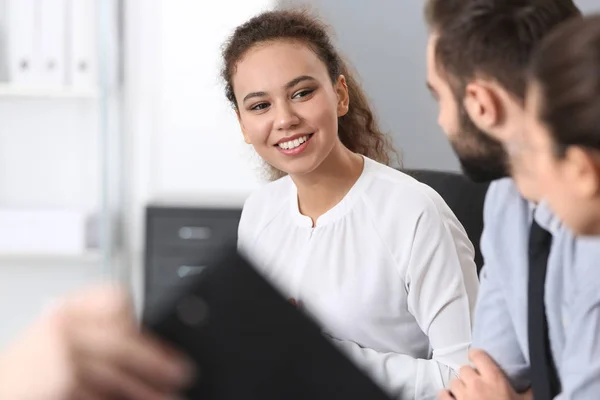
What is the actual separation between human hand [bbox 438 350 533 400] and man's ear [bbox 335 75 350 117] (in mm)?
630

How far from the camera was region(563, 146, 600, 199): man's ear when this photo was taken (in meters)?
0.81

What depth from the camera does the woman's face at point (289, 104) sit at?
1473 millimetres

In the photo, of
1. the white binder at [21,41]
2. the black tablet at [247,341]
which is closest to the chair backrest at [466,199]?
the black tablet at [247,341]

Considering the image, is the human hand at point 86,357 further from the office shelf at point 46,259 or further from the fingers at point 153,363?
the office shelf at point 46,259

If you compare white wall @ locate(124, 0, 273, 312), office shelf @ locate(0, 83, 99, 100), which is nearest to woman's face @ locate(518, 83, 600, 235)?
white wall @ locate(124, 0, 273, 312)

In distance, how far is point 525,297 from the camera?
109 cm

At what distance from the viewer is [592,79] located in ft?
2.52

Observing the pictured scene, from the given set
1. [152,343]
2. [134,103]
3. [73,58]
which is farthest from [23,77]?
Answer: [152,343]

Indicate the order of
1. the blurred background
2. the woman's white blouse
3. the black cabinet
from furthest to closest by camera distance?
the blurred background → the black cabinet → the woman's white blouse

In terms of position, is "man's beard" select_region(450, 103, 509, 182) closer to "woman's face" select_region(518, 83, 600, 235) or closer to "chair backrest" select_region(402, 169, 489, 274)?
"woman's face" select_region(518, 83, 600, 235)

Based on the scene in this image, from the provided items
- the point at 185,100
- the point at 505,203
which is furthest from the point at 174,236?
the point at 505,203

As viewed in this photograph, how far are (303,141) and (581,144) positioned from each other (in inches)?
28.7

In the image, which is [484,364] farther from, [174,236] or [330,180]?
[174,236]

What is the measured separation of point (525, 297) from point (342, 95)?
25.5 inches
